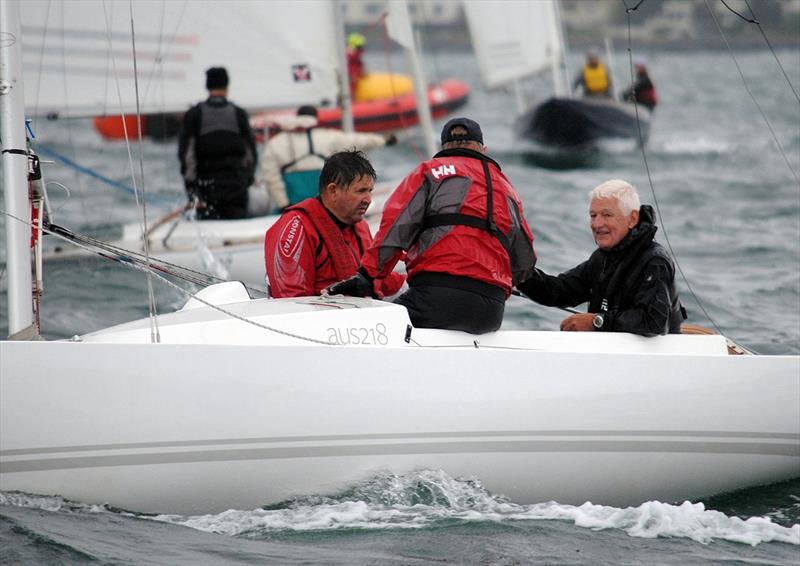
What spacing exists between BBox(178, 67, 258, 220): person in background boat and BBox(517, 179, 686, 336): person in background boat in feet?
13.0

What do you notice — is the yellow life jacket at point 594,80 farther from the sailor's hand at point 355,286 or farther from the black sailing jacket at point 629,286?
the sailor's hand at point 355,286

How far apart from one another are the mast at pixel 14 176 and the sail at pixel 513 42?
10376mm

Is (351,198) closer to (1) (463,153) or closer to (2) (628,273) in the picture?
(1) (463,153)

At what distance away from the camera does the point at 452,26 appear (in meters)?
65.7

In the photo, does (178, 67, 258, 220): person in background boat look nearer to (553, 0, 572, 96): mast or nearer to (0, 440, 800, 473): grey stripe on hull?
(0, 440, 800, 473): grey stripe on hull

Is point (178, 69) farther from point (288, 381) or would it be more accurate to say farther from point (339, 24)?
point (288, 381)

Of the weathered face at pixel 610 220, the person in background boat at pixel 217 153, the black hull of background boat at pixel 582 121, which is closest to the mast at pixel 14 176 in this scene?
the weathered face at pixel 610 220

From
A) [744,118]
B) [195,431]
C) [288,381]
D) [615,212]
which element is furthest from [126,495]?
[744,118]

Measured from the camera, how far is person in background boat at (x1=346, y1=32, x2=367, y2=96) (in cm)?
1653

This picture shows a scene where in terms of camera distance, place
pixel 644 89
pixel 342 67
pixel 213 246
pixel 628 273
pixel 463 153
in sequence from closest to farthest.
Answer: pixel 463 153, pixel 628 273, pixel 213 246, pixel 342 67, pixel 644 89

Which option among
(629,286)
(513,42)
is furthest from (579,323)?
(513,42)

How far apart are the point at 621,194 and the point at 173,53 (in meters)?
4.86

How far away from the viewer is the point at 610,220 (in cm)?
418

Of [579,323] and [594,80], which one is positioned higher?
[594,80]
